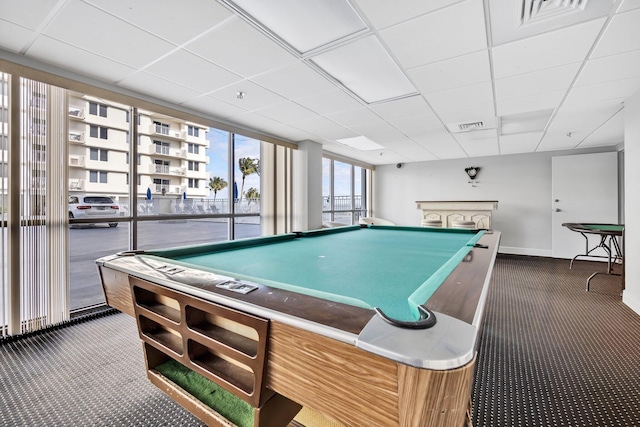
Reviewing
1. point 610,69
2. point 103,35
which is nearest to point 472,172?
point 610,69

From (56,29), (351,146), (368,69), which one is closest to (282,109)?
(368,69)

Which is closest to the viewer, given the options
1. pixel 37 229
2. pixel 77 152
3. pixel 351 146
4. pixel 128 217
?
→ pixel 37 229

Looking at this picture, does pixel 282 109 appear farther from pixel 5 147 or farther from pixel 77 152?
pixel 5 147

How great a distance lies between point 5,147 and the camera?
7.45 ft

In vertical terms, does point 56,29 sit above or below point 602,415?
above

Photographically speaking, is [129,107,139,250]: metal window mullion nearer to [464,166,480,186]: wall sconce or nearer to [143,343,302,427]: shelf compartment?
[143,343,302,427]: shelf compartment

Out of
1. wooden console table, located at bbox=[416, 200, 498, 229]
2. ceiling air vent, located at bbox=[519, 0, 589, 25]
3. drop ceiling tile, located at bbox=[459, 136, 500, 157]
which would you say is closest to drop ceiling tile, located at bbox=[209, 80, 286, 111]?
ceiling air vent, located at bbox=[519, 0, 589, 25]

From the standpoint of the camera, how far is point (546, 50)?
212 centimetres

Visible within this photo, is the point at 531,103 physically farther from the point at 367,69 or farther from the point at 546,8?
the point at 367,69

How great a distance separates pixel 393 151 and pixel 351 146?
3.49 ft

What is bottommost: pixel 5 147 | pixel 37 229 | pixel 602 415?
pixel 602 415

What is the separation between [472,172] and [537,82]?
14.7 ft

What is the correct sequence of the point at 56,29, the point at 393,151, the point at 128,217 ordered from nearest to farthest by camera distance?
the point at 56,29, the point at 128,217, the point at 393,151

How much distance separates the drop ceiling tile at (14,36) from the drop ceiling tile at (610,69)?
13.9 ft
